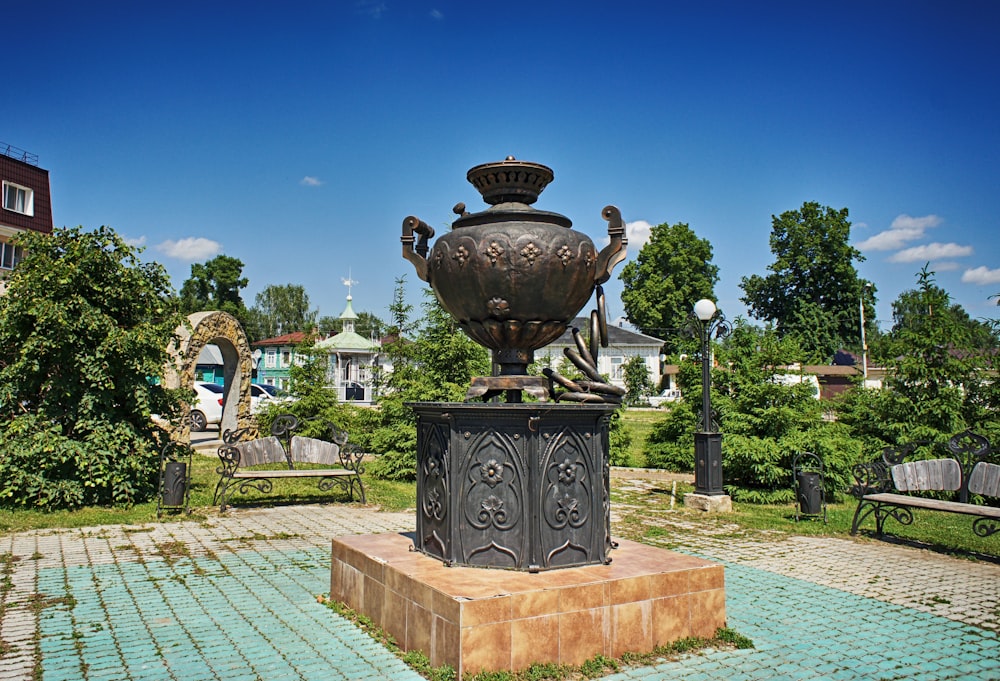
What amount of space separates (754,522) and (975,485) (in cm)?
Answer: 253

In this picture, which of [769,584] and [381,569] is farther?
[769,584]

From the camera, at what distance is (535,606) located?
4.03 metres

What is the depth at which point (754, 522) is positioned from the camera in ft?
31.3

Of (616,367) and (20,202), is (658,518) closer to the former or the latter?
(20,202)

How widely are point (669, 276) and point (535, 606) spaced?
46120mm

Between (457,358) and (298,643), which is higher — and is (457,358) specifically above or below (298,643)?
above

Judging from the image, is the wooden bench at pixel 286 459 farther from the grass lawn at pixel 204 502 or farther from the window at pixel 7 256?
the window at pixel 7 256

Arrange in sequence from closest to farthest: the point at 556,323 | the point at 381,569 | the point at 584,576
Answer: the point at 584,576 → the point at 381,569 → the point at 556,323

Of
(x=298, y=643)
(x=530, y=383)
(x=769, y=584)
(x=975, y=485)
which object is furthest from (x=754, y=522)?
(x=298, y=643)

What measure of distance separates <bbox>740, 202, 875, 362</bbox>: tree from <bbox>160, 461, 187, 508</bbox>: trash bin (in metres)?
41.8

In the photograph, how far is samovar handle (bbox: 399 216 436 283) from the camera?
5219mm

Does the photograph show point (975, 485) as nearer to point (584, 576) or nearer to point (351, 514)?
point (584, 576)

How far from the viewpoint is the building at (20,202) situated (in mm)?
29641

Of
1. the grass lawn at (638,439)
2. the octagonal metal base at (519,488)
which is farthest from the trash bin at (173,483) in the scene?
the grass lawn at (638,439)
